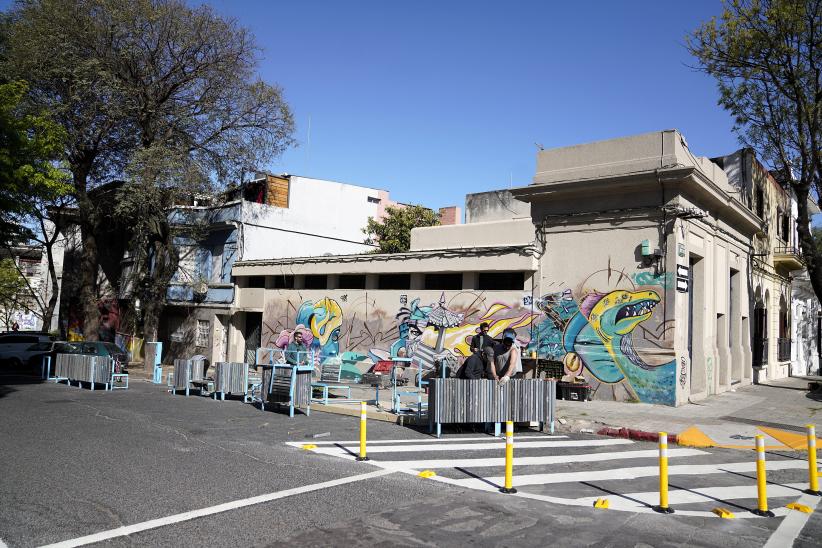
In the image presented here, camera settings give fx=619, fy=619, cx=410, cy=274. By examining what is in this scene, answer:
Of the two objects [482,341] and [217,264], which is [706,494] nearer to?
[482,341]

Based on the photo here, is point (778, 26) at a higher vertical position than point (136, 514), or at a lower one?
higher

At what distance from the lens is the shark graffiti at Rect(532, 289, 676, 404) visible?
1622 centimetres

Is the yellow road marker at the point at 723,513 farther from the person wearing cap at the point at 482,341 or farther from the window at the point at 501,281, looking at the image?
the window at the point at 501,281

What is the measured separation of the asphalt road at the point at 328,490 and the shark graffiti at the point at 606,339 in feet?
17.3

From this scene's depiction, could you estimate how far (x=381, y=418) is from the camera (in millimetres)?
13430

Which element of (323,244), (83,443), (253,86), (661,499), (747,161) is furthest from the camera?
(323,244)

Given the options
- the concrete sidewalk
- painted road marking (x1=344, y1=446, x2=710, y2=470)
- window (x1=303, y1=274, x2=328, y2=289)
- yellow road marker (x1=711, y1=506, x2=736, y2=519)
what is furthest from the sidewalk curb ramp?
window (x1=303, y1=274, x2=328, y2=289)

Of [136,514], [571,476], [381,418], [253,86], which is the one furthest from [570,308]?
[253,86]

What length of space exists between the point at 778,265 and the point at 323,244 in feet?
70.3

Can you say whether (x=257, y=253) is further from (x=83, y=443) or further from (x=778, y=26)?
(x=778, y=26)

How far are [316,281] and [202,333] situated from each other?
7079 millimetres

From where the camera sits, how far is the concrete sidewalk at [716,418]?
11.9m

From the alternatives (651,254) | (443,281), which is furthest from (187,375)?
(651,254)

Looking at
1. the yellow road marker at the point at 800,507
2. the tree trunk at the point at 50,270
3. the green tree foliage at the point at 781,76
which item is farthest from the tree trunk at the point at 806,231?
the tree trunk at the point at 50,270
